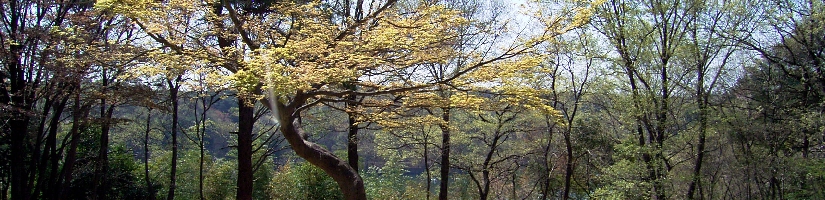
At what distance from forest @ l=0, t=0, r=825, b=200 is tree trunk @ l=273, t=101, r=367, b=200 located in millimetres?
23

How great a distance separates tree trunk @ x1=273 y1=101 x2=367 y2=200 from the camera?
5.64 metres

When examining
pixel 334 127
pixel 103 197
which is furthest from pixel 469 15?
pixel 103 197

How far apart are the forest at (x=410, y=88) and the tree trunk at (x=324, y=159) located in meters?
0.02

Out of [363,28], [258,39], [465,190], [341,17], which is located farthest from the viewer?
[465,190]

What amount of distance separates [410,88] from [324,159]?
63.6 inches

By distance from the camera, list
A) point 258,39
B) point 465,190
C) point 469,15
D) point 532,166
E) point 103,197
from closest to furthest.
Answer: point 258,39 → point 469,15 → point 103,197 → point 532,166 → point 465,190

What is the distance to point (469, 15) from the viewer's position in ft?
38.2

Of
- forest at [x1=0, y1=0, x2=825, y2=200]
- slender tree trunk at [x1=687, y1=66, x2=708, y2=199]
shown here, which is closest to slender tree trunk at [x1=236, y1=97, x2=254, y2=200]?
forest at [x1=0, y1=0, x2=825, y2=200]

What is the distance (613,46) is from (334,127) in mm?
7070

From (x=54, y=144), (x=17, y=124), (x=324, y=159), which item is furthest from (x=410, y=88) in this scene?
(x=54, y=144)

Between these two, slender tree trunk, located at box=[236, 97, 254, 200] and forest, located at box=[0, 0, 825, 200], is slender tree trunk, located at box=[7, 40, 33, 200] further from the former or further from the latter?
slender tree trunk, located at box=[236, 97, 254, 200]

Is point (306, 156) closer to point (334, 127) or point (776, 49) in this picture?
point (334, 127)

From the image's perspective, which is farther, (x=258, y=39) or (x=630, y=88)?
(x=630, y=88)

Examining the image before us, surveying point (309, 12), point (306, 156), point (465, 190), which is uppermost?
point (309, 12)
